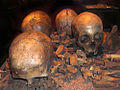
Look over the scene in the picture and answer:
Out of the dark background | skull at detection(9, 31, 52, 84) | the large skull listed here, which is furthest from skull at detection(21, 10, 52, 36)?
skull at detection(9, 31, 52, 84)

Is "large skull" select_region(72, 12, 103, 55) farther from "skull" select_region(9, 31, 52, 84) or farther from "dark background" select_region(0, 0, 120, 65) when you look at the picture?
"dark background" select_region(0, 0, 120, 65)

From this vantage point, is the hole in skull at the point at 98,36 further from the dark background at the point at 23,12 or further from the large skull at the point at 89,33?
the dark background at the point at 23,12

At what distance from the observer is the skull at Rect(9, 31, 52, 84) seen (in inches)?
69.7

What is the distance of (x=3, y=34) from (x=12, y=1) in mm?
878

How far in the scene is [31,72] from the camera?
1.79 metres

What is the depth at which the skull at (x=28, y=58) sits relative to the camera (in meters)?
1.77

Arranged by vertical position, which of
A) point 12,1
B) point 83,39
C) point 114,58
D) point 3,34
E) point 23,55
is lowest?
point 114,58

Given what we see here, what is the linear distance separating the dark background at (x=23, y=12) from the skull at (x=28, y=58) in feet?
4.04

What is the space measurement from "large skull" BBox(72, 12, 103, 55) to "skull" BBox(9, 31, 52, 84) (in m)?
0.97

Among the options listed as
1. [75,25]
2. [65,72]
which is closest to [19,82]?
[65,72]

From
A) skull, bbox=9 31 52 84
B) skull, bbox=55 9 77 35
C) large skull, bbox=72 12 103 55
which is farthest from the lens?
skull, bbox=55 9 77 35

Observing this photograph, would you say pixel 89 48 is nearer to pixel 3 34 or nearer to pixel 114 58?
pixel 114 58

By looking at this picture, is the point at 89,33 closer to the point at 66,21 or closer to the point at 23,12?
the point at 66,21

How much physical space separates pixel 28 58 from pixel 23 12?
226 cm
